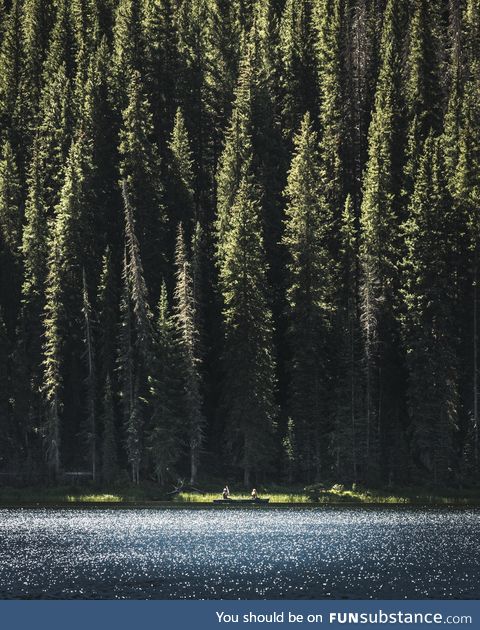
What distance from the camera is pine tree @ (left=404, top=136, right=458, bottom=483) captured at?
331 feet

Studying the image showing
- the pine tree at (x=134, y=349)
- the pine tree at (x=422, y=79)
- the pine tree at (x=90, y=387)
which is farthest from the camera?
the pine tree at (x=422, y=79)

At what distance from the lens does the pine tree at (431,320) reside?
101 meters

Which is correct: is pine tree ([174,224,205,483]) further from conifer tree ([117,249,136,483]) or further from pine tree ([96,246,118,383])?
pine tree ([96,246,118,383])

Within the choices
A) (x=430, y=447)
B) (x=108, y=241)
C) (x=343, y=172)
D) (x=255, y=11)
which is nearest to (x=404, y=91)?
(x=343, y=172)

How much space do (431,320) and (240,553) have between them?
42.5 meters

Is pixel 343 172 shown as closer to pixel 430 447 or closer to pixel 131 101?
pixel 131 101

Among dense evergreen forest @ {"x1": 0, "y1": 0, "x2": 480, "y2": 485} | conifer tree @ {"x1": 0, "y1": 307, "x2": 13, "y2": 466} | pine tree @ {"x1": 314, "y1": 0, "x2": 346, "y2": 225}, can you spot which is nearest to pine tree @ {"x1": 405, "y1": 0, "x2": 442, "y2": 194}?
dense evergreen forest @ {"x1": 0, "y1": 0, "x2": 480, "y2": 485}

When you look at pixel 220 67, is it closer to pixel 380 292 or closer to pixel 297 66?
pixel 297 66

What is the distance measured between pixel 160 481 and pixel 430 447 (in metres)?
20.5

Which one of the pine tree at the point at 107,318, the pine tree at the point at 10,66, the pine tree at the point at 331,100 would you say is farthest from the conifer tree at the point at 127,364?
the pine tree at the point at 10,66

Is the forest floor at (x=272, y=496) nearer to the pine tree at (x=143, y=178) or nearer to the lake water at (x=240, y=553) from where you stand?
the lake water at (x=240, y=553)

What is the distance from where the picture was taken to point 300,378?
103 meters

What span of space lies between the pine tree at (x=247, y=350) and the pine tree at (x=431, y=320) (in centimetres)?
1121

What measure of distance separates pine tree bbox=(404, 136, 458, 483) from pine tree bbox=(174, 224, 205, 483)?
16.4 metres
